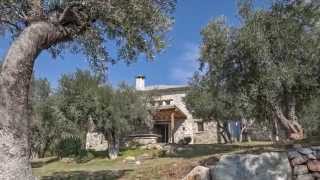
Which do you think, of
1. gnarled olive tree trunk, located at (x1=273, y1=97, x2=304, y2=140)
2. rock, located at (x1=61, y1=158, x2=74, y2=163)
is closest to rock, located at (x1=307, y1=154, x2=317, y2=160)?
gnarled olive tree trunk, located at (x1=273, y1=97, x2=304, y2=140)

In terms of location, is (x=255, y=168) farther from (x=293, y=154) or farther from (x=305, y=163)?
(x=305, y=163)

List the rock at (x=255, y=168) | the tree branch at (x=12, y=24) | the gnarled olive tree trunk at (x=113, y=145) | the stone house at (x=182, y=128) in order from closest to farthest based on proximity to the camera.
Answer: the rock at (x=255, y=168) < the tree branch at (x=12, y=24) < the gnarled olive tree trunk at (x=113, y=145) < the stone house at (x=182, y=128)

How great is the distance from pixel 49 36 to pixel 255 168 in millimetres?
5400

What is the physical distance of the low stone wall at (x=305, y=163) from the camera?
413 inches

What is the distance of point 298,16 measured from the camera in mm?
18344

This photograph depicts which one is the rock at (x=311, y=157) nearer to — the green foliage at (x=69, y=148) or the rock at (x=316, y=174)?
the rock at (x=316, y=174)

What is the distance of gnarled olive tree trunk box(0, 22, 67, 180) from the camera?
8.19m

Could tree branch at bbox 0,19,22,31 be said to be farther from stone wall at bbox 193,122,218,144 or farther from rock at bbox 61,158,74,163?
stone wall at bbox 193,122,218,144

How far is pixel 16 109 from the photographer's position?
831 cm

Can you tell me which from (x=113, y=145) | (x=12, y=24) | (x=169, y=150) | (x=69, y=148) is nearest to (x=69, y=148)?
(x=69, y=148)

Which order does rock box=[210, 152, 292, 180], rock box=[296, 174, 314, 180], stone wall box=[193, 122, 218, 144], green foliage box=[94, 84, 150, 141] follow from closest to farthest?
rock box=[210, 152, 292, 180], rock box=[296, 174, 314, 180], green foliage box=[94, 84, 150, 141], stone wall box=[193, 122, 218, 144]

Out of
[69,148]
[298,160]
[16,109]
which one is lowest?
[298,160]

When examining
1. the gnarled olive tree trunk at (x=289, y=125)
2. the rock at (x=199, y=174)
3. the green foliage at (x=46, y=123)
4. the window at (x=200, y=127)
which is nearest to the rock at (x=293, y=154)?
the rock at (x=199, y=174)

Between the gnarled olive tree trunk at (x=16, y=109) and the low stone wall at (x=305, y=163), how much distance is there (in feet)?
19.3
